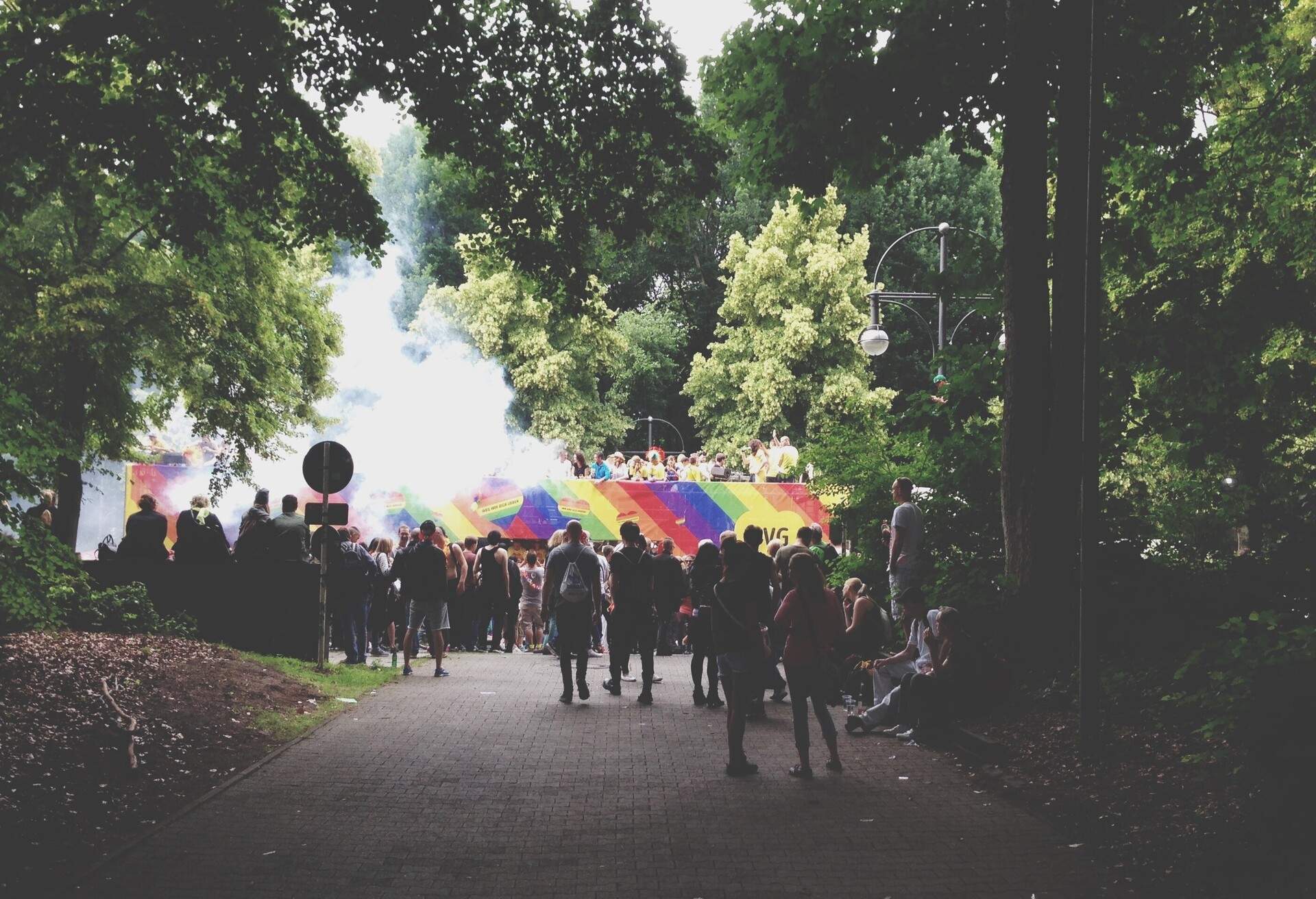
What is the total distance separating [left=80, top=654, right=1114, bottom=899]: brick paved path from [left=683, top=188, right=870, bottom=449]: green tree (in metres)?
35.1

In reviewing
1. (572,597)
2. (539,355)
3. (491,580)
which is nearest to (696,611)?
(572,597)

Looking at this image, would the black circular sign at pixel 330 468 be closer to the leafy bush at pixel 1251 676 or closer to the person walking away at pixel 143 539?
the person walking away at pixel 143 539

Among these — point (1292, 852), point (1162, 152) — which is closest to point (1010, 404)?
point (1162, 152)

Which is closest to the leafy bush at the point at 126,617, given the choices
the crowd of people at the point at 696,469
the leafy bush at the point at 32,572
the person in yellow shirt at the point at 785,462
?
the leafy bush at the point at 32,572

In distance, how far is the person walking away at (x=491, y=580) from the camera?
21891 millimetres

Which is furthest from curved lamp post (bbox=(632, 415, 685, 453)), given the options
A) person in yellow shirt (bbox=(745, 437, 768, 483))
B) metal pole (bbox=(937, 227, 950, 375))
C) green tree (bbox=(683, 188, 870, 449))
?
metal pole (bbox=(937, 227, 950, 375))

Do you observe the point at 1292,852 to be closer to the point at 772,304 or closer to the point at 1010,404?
the point at 1010,404

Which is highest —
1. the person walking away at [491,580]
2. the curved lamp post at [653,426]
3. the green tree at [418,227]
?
the green tree at [418,227]

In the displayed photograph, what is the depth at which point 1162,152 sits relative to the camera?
16828 mm

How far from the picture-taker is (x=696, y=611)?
596 inches

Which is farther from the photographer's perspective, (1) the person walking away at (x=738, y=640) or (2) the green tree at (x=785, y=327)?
(2) the green tree at (x=785, y=327)

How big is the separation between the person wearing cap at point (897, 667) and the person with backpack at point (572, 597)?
317cm

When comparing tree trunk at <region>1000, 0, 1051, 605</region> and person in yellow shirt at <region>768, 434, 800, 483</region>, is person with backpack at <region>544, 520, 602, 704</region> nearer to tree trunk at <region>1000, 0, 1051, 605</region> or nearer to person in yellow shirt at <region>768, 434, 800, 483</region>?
tree trunk at <region>1000, 0, 1051, 605</region>

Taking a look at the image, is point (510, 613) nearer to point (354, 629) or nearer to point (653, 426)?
point (354, 629)
